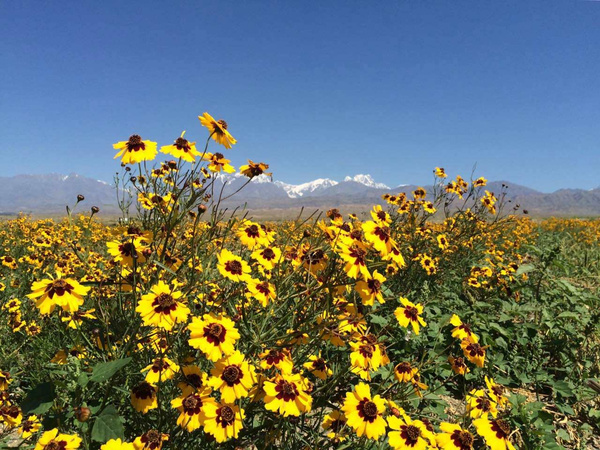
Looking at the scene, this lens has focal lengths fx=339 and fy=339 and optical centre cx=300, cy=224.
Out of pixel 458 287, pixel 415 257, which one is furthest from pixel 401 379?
pixel 458 287

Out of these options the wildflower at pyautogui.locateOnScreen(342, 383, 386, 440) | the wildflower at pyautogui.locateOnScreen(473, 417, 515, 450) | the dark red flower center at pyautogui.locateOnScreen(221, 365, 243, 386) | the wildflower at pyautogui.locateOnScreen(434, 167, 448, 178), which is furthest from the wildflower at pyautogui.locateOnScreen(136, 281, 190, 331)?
the wildflower at pyautogui.locateOnScreen(434, 167, 448, 178)

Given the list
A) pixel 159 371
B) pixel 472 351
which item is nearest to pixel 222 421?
pixel 159 371

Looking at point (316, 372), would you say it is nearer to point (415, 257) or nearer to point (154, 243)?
point (154, 243)

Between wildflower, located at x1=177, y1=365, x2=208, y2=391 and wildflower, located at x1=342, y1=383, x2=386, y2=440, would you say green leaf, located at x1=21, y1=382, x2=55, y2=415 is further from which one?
wildflower, located at x1=342, y1=383, x2=386, y2=440

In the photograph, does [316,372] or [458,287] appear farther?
[458,287]

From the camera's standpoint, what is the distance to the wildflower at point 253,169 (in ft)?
8.48

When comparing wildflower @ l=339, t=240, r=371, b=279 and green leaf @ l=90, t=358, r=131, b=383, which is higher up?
wildflower @ l=339, t=240, r=371, b=279

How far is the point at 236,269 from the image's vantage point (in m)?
2.33

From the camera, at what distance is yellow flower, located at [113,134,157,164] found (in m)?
2.25

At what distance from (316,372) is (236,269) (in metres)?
0.96

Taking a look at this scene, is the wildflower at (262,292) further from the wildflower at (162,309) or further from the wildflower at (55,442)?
the wildflower at (55,442)

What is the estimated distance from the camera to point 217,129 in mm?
2514

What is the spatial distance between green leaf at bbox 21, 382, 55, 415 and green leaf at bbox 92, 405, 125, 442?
0.23m

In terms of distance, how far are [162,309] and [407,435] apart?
1624 mm
